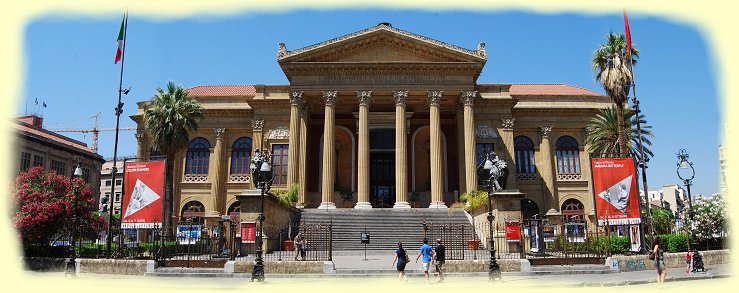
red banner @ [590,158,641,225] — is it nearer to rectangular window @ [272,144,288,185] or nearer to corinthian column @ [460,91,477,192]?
corinthian column @ [460,91,477,192]

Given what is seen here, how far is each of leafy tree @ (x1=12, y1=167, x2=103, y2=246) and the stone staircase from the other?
38.2 feet

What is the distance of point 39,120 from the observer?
63.0 meters

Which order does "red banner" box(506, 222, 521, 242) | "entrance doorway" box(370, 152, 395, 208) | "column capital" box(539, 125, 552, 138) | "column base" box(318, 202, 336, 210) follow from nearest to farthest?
"red banner" box(506, 222, 521, 242)
"column base" box(318, 202, 336, 210)
"entrance doorway" box(370, 152, 395, 208)
"column capital" box(539, 125, 552, 138)

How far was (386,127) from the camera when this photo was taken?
1629 inches

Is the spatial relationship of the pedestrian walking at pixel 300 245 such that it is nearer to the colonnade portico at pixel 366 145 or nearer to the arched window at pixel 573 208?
the colonnade portico at pixel 366 145

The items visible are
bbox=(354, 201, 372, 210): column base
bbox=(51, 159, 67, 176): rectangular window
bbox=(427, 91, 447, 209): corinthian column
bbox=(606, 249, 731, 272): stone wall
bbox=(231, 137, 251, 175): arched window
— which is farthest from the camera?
bbox=(51, 159, 67, 176): rectangular window

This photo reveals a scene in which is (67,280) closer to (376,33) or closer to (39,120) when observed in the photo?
(376,33)

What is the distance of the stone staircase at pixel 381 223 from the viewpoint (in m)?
27.5

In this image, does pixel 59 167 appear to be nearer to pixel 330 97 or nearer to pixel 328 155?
pixel 330 97

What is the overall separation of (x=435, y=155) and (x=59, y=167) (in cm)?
4382

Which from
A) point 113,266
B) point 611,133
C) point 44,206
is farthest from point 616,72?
point 44,206

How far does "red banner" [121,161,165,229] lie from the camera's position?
19.5m

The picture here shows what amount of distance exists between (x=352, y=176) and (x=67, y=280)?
2516 centimetres

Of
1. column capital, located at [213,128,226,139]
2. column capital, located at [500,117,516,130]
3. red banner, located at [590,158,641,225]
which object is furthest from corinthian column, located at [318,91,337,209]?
red banner, located at [590,158,641,225]
